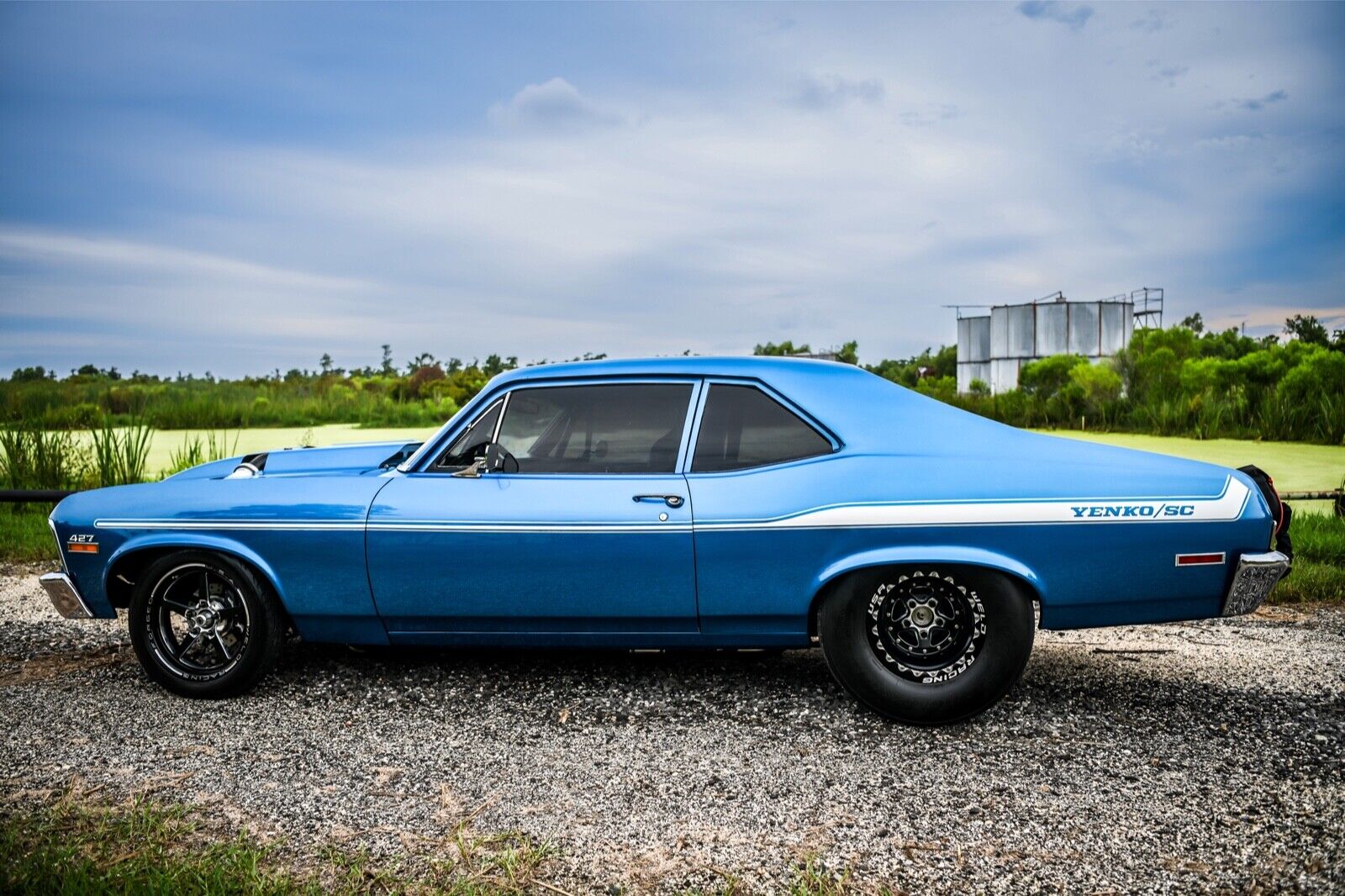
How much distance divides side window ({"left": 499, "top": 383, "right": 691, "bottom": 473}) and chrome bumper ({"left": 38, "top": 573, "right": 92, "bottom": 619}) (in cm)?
203

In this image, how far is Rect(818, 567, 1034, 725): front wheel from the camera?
358 centimetres

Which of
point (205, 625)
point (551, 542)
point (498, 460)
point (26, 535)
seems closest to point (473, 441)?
point (498, 460)

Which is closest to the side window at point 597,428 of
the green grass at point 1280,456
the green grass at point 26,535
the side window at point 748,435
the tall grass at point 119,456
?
the side window at point 748,435

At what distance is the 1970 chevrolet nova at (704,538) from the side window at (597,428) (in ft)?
0.04

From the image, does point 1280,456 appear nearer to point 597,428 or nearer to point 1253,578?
point 1253,578

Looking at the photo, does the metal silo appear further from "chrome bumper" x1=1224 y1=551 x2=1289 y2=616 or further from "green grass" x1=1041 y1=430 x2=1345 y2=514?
"chrome bumper" x1=1224 y1=551 x2=1289 y2=616

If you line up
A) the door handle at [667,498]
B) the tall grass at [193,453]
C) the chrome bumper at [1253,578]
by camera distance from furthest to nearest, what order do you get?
the tall grass at [193,453] < the door handle at [667,498] < the chrome bumper at [1253,578]

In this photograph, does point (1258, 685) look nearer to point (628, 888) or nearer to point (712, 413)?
point (712, 413)

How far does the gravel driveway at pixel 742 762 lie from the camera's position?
9.18 feet

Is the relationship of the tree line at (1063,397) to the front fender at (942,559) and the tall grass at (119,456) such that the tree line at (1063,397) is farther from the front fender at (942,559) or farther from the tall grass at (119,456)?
the front fender at (942,559)

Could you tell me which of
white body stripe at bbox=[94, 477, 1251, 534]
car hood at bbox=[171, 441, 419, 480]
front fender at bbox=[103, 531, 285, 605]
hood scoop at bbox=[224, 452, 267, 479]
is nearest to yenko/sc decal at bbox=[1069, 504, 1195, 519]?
white body stripe at bbox=[94, 477, 1251, 534]

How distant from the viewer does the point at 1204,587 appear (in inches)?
139

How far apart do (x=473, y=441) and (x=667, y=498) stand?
0.95 meters

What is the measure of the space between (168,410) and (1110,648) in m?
13.6
